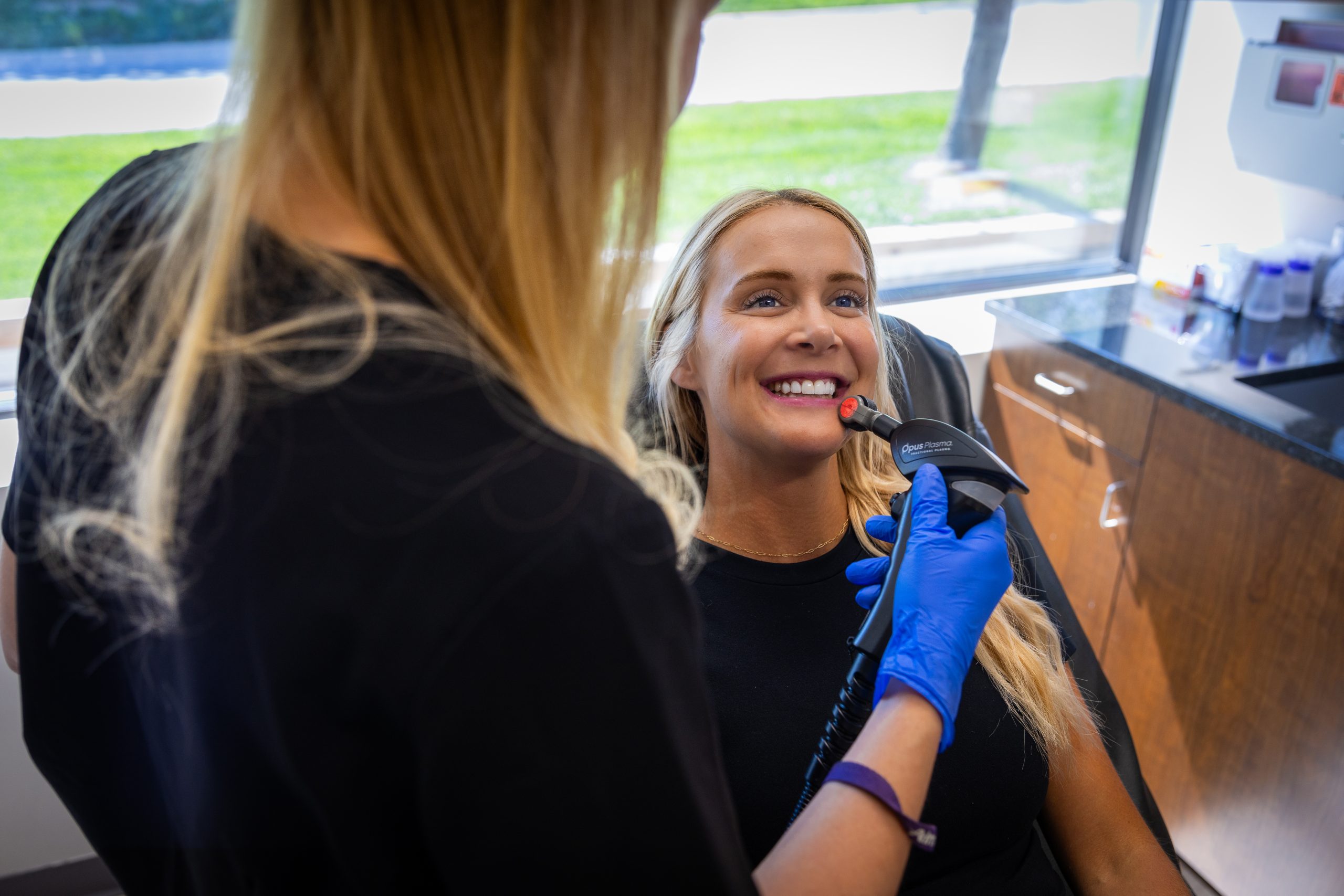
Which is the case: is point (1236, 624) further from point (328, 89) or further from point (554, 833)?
point (328, 89)

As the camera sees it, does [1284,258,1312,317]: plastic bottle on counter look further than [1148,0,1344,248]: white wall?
No

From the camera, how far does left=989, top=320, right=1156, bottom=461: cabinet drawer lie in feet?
7.27

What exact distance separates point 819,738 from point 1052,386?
4.57ft

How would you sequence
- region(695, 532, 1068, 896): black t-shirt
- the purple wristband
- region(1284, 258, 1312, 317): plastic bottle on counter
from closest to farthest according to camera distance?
the purple wristband
region(695, 532, 1068, 896): black t-shirt
region(1284, 258, 1312, 317): plastic bottle on counter

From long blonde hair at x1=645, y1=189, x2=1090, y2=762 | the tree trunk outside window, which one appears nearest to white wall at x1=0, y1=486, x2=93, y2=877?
long blonde hair at x1=645, y1=189, x2=1090, y2=762

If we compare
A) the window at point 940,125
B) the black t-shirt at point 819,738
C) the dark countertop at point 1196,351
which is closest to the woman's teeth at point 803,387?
the black t-shirt at point 819,738

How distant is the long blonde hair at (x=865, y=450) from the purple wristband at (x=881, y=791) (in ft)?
1.81

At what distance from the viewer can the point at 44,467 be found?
711mm

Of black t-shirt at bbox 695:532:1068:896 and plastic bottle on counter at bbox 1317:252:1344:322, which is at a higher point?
plastic bottle on counter at bbox 1317:252:1344:322

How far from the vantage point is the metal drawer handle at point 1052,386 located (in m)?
2.37

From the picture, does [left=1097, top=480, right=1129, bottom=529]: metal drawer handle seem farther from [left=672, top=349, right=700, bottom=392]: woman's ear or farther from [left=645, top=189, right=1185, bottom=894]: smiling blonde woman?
[left=672, top=349, right=700, bottom=392]: woman's ear

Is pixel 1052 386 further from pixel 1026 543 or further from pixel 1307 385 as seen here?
pixel 1026 543

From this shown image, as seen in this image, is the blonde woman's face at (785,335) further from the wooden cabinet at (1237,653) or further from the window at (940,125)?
the window at (940,125)

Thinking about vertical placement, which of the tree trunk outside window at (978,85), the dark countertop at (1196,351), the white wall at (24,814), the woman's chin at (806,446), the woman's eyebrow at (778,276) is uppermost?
the tree trunk outside window at (978,85)
